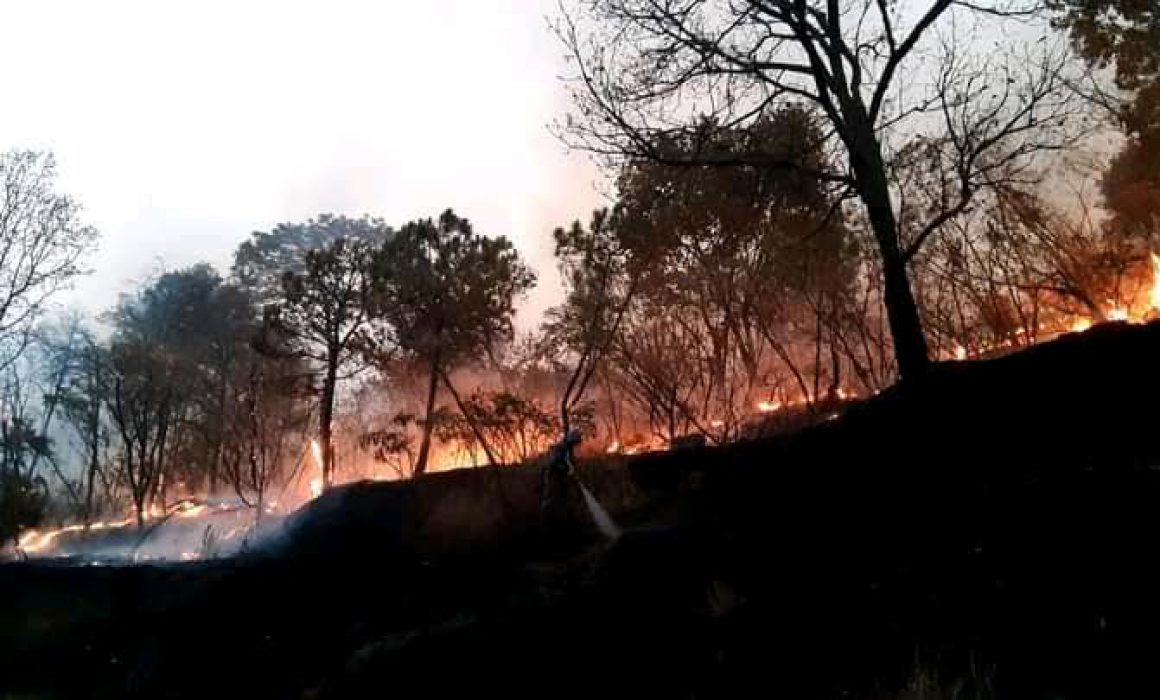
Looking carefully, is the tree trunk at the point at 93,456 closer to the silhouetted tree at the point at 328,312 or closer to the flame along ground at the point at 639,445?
the flame along ground at the point at 639,445

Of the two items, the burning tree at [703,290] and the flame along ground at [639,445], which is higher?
the burning tree at [703,290]

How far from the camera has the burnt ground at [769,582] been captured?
20.5ft

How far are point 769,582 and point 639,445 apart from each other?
13.2 meters

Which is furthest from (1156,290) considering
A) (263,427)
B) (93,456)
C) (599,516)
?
(93,456)

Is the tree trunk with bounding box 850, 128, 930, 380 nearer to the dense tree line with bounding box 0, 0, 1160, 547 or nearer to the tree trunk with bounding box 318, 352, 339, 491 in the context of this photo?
the dense tree line with bounding box 0, 0, 1160, 547

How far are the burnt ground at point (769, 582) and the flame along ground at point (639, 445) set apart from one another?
14.3 feet

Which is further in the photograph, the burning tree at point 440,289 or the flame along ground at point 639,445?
the burning tree at point 440,289

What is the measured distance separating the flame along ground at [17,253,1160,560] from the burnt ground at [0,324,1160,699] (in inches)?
171

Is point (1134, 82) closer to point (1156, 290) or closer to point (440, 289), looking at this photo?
point (1156, 290)

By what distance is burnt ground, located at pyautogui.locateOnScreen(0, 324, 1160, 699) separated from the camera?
20.5ft

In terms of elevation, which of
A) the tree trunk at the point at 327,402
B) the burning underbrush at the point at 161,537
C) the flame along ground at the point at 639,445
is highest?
the tree trunk at the point at 327,402

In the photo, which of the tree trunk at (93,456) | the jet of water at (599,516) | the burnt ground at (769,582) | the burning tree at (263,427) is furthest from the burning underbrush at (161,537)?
the jet of water at (599,516)

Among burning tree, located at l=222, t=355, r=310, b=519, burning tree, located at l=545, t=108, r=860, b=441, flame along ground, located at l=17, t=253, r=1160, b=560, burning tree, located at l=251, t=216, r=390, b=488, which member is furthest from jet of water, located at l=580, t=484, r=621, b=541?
burning tree, located at l=222, t=355, r=310, b=519

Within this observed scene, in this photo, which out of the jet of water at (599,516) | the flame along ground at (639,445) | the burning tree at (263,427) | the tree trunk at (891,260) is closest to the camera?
the tree trunk at (891,260)
